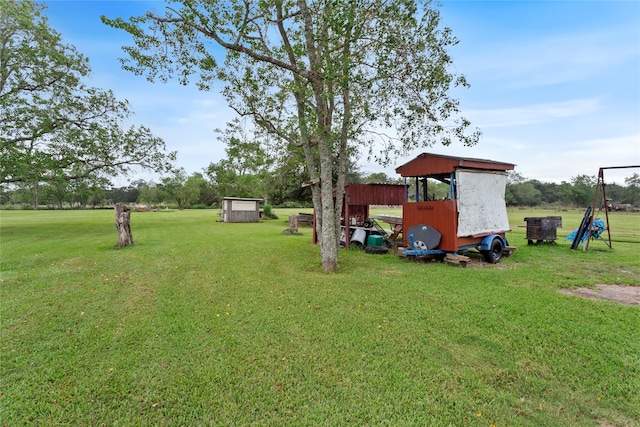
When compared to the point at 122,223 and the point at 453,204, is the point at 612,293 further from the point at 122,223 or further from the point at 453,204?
the point at 122,223

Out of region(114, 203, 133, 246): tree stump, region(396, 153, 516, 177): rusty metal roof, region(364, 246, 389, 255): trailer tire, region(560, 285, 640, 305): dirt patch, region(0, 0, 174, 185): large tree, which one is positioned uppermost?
region(0, 0, 174, 185): large tree

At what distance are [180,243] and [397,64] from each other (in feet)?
35.2

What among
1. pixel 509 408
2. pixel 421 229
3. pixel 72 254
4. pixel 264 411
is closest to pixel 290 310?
pixel 264 411

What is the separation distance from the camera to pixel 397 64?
645 centimetres

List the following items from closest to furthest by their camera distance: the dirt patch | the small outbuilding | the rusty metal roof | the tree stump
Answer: the dirt patch < the rusty metal roof < the tree stump < the small outbuilding

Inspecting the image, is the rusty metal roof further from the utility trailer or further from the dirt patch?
the dirt patch

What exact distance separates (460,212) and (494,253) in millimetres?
1724

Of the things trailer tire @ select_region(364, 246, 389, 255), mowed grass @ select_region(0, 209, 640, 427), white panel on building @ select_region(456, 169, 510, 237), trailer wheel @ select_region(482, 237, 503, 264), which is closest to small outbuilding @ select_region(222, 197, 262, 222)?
trailer tire @ select_region(364, 246, 389, 255)

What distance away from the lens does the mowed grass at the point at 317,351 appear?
247 cm

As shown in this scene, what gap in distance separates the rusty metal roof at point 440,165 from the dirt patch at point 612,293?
3903 millimetres

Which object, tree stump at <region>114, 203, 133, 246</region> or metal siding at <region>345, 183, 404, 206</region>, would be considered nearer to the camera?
tree stump at <region>114, 203, 133, 246</region>

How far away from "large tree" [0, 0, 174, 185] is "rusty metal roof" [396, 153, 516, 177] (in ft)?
58.0

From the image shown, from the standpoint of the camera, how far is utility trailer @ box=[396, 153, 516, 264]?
320 inches

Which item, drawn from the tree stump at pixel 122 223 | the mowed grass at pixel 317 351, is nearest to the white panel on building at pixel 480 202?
the mowed grass at pixel 317 351
